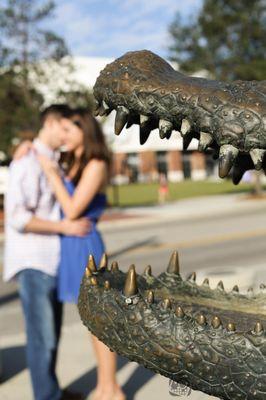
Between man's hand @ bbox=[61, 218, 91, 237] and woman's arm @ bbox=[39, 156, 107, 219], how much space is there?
0.13 feet

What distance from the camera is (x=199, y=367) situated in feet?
6.25

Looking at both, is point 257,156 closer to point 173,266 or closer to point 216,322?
point 216,322

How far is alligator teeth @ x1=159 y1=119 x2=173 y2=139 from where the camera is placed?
6.52 feet

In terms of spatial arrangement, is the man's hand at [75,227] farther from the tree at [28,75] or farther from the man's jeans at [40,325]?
the tree at [28,75]

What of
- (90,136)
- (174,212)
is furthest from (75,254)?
(174,212)

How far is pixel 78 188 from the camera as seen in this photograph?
372cm

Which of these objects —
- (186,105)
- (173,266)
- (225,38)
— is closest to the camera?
(186,105)

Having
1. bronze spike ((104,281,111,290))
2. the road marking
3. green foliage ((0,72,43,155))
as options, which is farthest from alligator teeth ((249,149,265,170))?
green foliage ((0,72,43,155))

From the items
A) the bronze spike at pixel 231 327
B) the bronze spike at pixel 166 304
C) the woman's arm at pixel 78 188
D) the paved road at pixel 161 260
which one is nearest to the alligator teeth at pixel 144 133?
the bronze spike at pixel 166 304

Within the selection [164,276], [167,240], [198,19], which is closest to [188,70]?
[198,19]

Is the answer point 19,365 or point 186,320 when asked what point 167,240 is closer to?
point 19,365

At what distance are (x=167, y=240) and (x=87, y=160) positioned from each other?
10270mm

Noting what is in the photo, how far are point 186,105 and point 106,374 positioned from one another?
7.61 ft

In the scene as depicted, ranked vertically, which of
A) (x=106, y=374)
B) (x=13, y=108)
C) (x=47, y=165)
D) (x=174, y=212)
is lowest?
(x=174, y=212)
